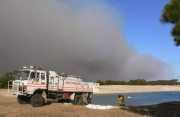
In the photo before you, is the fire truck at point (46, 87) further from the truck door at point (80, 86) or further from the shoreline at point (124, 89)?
the shoreline at point (124, 89)

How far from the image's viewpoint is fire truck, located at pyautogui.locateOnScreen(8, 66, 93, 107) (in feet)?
84.2

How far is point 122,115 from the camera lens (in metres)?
20.6

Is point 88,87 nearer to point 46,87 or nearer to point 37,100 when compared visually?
point 46,87

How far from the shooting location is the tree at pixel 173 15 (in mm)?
16047

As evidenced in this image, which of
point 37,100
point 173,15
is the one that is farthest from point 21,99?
point 173,15

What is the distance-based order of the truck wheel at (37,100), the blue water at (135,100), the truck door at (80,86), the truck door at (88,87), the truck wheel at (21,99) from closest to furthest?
the truck wheel at (37,100), the truck wheel at (21,99), the truck door at (80,86), the truck door at (88,87), the blue water at (135,100)

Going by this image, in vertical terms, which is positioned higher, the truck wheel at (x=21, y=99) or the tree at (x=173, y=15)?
the tree at (x=173, y=15)

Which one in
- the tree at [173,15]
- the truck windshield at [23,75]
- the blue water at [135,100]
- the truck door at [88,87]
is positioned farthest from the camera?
the blue water at [135,100]

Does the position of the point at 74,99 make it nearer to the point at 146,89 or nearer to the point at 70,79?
the point at 70,79

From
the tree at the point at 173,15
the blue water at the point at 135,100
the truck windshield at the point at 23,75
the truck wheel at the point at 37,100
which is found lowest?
the blue water at the point at 135,100

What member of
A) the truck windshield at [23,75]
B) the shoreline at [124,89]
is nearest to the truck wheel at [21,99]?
the truck windshield at [23,75]

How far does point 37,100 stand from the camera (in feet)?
84.7

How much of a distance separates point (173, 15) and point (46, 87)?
1528 centimetres

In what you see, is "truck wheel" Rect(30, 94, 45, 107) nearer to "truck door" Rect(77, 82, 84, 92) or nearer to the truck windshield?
the truck windshield
